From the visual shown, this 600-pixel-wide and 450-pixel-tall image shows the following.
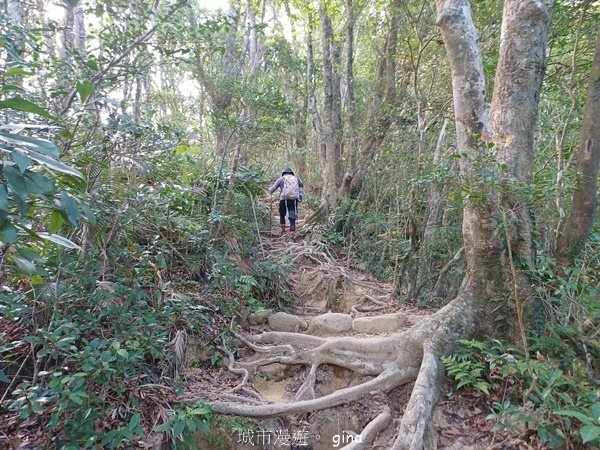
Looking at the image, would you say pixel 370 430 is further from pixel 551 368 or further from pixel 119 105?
pixel 119 105

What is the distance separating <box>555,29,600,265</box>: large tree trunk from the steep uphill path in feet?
5.59

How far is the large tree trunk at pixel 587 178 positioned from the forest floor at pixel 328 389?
185cm

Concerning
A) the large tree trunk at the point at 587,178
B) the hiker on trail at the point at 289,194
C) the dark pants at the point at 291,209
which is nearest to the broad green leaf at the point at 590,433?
the large tree trunk at the point at 587,178

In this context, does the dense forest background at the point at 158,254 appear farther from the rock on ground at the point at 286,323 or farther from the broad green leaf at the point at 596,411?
the rock on ground at the point at 286,323

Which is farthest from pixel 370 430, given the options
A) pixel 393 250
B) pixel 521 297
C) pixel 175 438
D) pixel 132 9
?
pixel 132 9

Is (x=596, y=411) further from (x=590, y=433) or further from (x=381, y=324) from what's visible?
(x=381, y=324)

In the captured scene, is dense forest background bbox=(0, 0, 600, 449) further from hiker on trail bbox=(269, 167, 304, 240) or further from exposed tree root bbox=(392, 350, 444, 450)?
hiker on trail bbox=(269, 167, 304, 240)

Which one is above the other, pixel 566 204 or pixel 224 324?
pixel 566 204

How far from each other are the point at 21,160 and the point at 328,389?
353 centimetres

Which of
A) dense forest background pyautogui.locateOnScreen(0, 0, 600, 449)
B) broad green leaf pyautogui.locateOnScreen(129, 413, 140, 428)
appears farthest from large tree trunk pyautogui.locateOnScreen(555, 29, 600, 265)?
broad green leaf pyautogui.locateOnScreen(129, 413, 140, 428)

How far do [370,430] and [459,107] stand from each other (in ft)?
10.2

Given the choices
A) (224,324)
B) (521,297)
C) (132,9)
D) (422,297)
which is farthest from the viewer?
(422,297)

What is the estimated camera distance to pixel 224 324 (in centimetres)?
432

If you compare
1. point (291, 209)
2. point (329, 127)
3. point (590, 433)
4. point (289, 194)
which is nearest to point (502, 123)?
point (590, 433)
